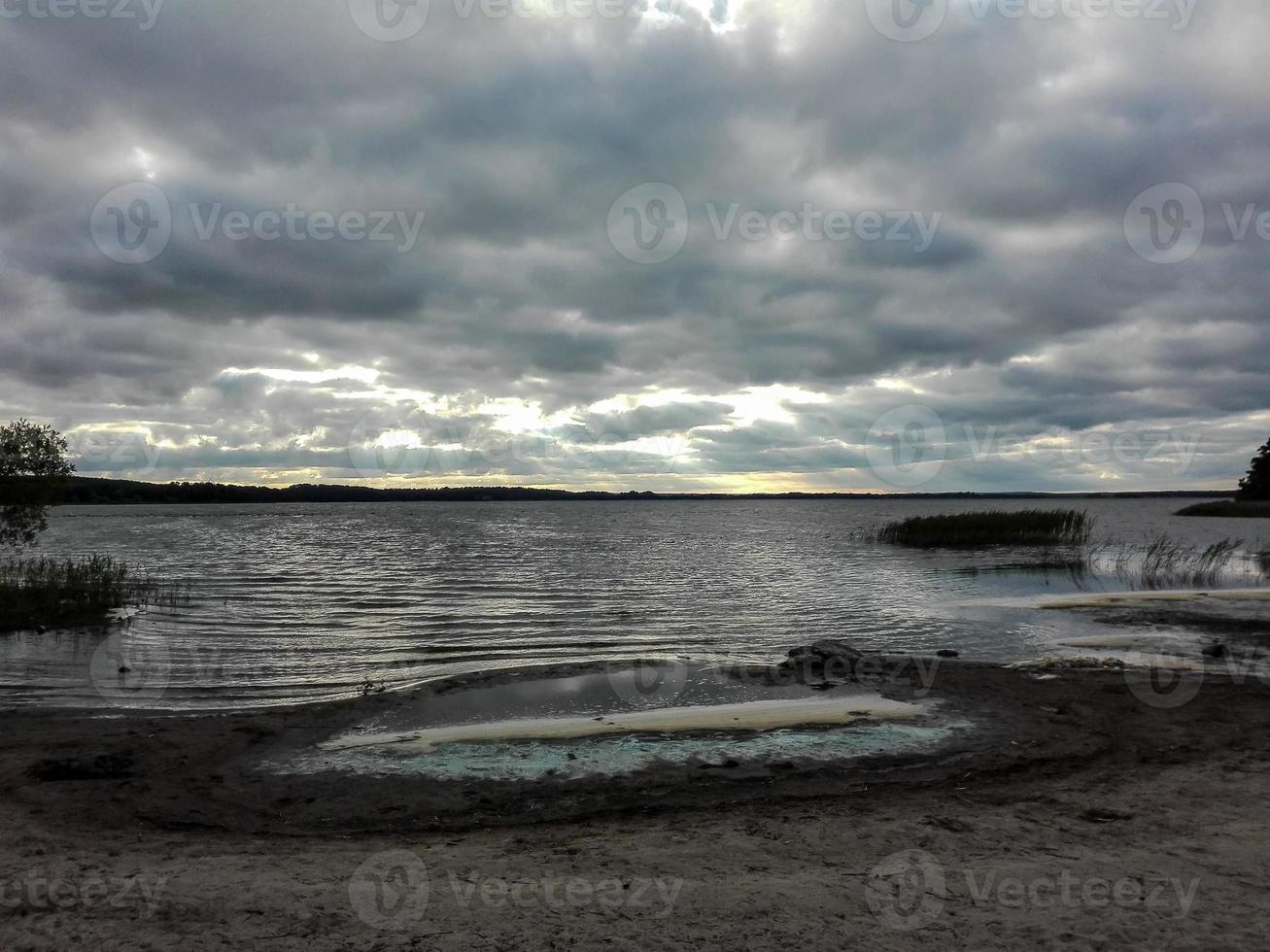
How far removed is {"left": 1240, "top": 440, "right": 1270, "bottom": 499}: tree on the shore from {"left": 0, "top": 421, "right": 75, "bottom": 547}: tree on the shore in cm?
14553

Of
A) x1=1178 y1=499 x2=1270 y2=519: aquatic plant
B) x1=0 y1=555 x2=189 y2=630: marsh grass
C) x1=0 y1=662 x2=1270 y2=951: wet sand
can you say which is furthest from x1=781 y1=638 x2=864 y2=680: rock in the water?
x1=1178 y1=499 x2=1270 y2=519: aquatic plant

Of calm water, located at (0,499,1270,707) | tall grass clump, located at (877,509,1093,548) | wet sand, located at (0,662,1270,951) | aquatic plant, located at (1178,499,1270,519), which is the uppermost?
aquatic plant, located at (1178,499,1270,519)

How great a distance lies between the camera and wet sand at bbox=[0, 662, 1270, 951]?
543cm

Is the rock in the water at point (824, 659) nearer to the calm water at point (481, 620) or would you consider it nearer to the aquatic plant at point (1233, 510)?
the calm water at point (481, 620)

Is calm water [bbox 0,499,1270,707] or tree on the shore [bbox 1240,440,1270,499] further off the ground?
tree on the shore [bbox 1240,440,1270,499]

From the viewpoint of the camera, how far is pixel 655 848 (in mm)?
7035

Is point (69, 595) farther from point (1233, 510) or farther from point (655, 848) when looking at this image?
point (1233, 510)

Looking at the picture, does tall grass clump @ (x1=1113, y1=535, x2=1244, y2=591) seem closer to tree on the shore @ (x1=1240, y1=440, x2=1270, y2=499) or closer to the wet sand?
the wet sand

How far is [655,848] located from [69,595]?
23893 millimetres

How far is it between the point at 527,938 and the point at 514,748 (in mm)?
5472

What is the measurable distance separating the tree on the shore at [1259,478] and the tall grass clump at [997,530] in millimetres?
86702

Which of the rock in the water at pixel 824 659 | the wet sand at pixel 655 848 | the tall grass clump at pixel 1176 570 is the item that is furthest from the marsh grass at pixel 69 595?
the tall grass clump at pixel 1176 570

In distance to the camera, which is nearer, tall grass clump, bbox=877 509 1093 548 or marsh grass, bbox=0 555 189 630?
marsh grass, bbox=0 555 189 630

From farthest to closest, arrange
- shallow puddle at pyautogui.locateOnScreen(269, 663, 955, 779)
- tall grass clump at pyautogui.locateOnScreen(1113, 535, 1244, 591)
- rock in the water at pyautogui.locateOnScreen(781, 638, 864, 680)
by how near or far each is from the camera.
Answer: tall grass clump at pyautogui.locateOnScreen(1113, 535, 1244, 591)
rock in the water at pyautogui.locateOnScreen(781, 638, 864, 680)
shallow puddle at pyautogui.locateOnScreen(269, 663, 955, 779)
